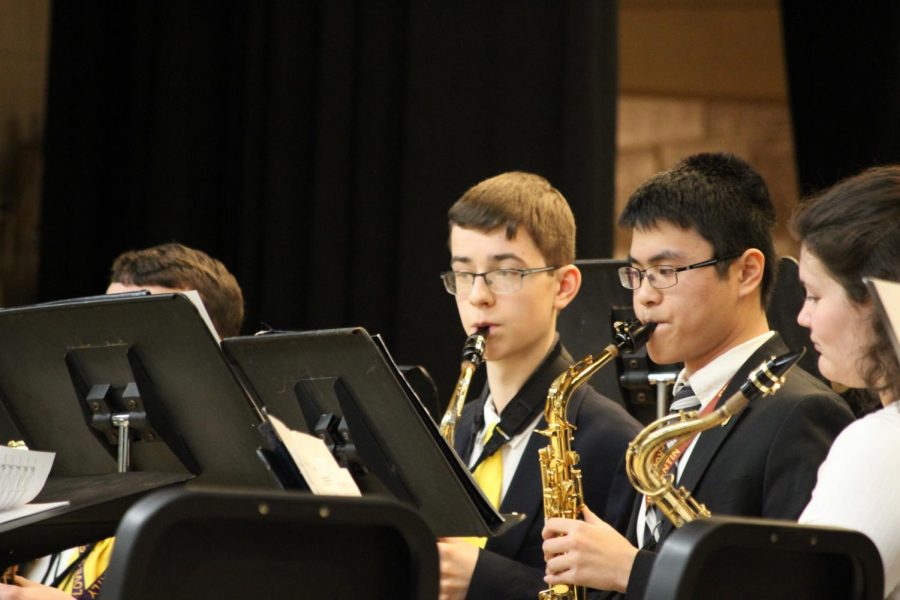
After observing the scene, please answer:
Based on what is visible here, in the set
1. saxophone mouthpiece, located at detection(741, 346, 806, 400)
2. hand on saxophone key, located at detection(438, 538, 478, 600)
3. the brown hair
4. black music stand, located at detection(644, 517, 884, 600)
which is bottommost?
hand on saxophone key, located at detection(438, 538, 478, 600)

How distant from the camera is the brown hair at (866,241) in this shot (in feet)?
5.60

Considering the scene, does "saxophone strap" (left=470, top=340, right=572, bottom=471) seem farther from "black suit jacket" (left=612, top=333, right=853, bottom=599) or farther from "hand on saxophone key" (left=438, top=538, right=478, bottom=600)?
"black suit jacket" (left=612, top=333, right=853, bottom=599)

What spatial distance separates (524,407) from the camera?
264 centimetres

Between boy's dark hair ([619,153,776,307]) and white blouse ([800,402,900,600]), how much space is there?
81 cm

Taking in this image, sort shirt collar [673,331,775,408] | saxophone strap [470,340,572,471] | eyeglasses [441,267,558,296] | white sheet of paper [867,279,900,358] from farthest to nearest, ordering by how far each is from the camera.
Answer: eyeglasses [441,267,558,296] → saxophone strap [470,340,572,471] → shirt collar [673,331,775,408] → white sheet of paper [867,279,900,358]

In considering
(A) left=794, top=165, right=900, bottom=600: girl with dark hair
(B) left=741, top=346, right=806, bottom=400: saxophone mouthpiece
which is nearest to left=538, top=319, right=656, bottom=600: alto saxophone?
(B) left=741, top=346, right=806, bottom=400: saxophone mouthpiece

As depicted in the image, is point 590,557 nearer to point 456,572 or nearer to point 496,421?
point 456,572

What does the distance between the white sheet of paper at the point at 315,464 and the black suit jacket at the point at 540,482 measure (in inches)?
26.2

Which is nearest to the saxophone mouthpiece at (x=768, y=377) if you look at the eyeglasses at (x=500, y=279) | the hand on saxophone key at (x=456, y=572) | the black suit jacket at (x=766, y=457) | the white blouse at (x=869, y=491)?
the black suit jacket at (x=766, y=457)

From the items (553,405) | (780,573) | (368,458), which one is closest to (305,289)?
(553,405)

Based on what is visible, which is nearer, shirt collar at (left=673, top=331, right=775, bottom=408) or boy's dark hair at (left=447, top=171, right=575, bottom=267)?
shirt collar at (left=673, top=331, right=775, bottom=408)

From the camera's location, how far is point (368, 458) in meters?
2.11

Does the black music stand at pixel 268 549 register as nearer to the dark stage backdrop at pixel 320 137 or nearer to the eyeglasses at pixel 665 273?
the eyeglasses at pixel 665 273

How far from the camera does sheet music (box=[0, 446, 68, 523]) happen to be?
1.98 metres
